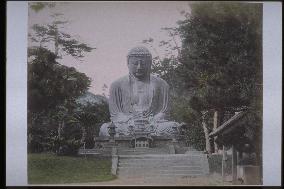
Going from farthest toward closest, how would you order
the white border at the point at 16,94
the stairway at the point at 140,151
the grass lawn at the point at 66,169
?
the stairway at the point at 140,151 → the grass lawn at the point at 66,169 → the white border at the point at 16,94

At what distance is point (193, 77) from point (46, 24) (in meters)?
2.12

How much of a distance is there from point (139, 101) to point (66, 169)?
1365 millimetres

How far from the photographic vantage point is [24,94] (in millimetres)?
7250

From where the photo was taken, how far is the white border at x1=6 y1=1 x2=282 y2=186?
7.18m

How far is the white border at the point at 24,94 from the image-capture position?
23.6ft

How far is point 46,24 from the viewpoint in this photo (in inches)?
288

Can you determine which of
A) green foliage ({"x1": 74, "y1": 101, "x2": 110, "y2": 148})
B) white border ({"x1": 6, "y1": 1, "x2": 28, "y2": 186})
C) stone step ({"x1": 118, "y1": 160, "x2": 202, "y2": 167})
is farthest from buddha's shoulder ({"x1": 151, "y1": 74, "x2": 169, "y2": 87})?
white border ({"x1": 6, "y1": 1, "x2": 28, "y2": 186})

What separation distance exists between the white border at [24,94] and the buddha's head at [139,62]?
4.69ft

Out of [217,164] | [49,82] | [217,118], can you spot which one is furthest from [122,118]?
[217,164]

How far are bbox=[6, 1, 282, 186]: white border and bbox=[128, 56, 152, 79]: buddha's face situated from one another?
143 centimetres

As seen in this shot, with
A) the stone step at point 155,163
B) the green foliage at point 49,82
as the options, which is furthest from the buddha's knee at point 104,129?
the green foliage at point 49,82

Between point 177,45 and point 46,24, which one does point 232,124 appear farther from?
point 46,24

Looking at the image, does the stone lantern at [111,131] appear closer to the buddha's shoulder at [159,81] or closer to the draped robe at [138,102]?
the draped robe at [138,102]

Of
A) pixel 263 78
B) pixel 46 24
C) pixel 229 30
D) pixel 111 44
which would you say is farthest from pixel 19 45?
pixel 263 78
